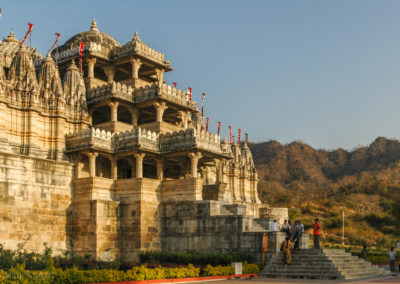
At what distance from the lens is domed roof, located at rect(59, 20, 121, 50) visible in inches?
1732

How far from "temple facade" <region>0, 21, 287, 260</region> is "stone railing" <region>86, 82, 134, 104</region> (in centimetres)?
8

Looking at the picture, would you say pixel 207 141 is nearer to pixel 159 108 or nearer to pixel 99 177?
pixel 159 108

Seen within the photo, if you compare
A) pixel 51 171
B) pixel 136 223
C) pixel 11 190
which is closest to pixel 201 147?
pixel 136 223

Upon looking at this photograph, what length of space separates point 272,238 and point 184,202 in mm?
7126

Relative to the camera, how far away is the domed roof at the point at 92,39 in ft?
144

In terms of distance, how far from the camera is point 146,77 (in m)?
46.3

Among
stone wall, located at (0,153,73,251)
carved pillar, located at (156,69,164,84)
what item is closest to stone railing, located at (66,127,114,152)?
stone wall, located at (0,153,73,251)

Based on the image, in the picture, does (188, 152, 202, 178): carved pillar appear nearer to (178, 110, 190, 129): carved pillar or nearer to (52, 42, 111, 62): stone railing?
(178, 110, 190, 129): carved pillar

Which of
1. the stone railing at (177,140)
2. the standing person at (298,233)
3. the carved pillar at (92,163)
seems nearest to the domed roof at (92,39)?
the stone railing at (177,140)

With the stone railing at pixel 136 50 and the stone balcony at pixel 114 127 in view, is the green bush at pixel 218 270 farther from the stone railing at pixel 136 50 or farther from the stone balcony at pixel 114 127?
the stone railing at pixel 136 50

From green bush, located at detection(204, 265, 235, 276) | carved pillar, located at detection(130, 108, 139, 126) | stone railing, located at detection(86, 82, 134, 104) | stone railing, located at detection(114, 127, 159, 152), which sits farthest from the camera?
carved pillar, located at detection(130, 108, 139, 126)

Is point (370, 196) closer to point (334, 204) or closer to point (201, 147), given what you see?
point (334, 204)

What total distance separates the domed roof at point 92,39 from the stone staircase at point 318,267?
2492 cm

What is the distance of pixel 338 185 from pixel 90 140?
90.5 m
